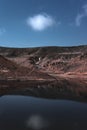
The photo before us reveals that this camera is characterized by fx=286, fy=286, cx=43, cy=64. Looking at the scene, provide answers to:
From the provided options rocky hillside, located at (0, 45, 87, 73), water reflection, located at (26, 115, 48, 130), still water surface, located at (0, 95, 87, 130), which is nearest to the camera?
still water surface, located at (0, 95, 87, 130)

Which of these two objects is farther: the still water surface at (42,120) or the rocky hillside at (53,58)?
the rocky hillside at (53,58)

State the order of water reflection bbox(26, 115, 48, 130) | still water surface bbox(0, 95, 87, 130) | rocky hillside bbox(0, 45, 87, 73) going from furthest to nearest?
rocky hillside bbox(0, 45, 87, 73), water reflection bbox(26, 115, 48, 130), still water surface bbox(0, 95, 87, 130)

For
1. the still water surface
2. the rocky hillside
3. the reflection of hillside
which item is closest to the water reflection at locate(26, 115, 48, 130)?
the still water surface

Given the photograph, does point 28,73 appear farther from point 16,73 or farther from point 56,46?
point 56,46

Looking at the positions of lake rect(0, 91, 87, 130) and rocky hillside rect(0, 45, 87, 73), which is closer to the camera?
lake rect(0, 91, 87, 130)

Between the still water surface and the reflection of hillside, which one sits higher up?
the still water surface

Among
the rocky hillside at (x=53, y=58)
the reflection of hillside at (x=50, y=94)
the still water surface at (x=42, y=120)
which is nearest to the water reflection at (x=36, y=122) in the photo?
the still water surface at (x=42, y=120)

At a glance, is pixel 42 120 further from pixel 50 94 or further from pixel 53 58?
pixel 53 58

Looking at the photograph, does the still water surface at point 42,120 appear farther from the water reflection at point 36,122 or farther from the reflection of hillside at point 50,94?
the reflection of hillside at point 50,94

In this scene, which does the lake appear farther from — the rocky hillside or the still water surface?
the rocky hillside

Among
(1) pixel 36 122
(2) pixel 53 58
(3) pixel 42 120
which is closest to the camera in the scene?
(1) pixel 36 122

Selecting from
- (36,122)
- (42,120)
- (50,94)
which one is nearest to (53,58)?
(50,94)

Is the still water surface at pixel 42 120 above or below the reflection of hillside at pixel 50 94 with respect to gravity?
above

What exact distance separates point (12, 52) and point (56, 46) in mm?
27027
